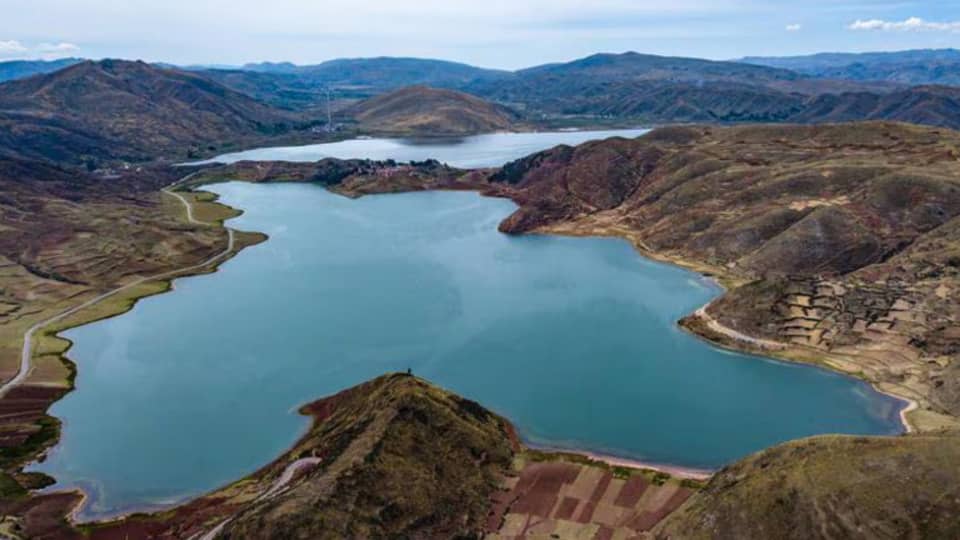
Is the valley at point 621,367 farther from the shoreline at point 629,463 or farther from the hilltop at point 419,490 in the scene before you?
the shoreline at point 629,463

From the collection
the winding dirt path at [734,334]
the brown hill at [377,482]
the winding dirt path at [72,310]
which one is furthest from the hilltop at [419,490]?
the winding dirt path at [72,310]

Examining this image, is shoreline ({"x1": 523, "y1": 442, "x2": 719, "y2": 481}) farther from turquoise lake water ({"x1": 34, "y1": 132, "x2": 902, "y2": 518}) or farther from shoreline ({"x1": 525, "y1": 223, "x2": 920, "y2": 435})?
shoreline ({"x1": 525, "y1": 223, "x2": 920, "y2": 435})

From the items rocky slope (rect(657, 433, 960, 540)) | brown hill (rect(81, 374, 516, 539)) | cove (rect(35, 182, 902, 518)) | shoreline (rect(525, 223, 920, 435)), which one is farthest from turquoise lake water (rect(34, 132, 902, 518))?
rocky slope (rect(657, 433, 960, 540))

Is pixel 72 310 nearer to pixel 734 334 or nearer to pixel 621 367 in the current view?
pixel 621 367

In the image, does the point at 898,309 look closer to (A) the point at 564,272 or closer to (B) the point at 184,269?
(A) the point at 564,272

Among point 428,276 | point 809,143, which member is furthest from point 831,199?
point 428,276
